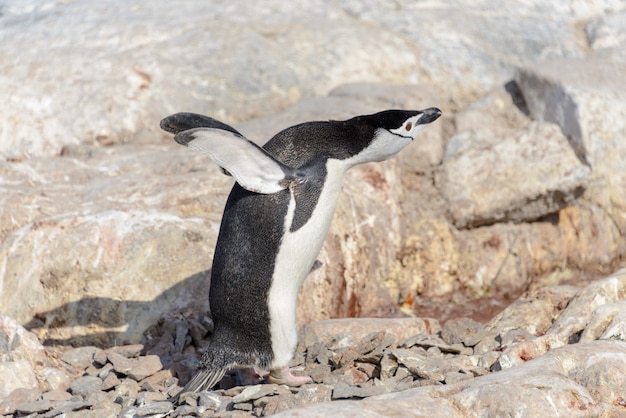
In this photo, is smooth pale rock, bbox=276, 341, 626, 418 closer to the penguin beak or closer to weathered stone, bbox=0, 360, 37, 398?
the penguin beak

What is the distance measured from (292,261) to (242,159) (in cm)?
49

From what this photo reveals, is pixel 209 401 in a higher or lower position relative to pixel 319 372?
higher

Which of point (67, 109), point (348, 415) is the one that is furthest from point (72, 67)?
point (348, 415)

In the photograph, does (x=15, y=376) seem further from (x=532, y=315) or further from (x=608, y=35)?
(x=608, y=35)

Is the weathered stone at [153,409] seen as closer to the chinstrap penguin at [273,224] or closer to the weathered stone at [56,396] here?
the chinstrap penguin at [273,224]

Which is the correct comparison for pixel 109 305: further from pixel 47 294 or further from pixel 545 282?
pixel 545 282

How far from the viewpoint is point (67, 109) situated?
6258mm

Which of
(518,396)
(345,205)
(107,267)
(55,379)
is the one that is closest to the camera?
(518,396)

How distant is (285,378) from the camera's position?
139 inches

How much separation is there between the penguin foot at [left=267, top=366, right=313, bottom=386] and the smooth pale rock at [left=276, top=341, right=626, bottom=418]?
2.19ft

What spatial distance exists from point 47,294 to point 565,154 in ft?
12.0

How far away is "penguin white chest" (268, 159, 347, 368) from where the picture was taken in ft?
11.2

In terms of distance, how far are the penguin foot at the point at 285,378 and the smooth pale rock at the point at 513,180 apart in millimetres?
2563

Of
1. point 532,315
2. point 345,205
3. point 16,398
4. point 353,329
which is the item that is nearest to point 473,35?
point 345,205
